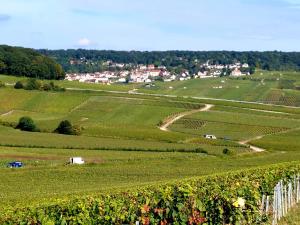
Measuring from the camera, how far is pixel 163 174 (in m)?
56.6

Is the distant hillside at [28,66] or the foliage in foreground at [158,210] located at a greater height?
the foliage in foreground at [158,210]

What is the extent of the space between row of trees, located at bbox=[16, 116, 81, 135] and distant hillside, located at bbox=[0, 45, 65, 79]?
73063 mm

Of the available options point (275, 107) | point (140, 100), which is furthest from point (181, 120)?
point (275, 107)

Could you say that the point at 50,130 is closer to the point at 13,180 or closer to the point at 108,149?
the point at 108,149

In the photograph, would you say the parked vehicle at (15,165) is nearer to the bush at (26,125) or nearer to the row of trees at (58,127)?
the row of trees at (58,127)

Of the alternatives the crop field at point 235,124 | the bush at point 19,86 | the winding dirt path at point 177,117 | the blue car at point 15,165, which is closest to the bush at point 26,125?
the winding dirt path at point 177,117

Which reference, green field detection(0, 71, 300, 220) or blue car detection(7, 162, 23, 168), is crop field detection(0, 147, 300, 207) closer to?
green field detection(0, 71, 300, 220)

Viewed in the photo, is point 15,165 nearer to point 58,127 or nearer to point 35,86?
point 58,127

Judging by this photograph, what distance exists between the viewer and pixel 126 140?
9381 centimetres

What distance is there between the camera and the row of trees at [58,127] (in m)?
101

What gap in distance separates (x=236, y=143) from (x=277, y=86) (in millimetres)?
104637

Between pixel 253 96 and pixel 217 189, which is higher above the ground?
pixel 217 189

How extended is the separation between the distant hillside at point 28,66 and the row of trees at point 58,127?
73.1m

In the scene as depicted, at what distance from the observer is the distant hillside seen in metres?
177
